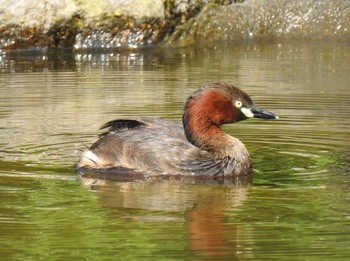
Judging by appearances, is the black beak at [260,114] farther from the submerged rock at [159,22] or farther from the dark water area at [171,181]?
the submerged rock at [159,22]

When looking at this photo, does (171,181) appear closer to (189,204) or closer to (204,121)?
(204,121)

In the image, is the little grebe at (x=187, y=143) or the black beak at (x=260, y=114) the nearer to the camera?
the little grebe at (x=187, y=143)

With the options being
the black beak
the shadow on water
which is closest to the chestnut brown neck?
the black beak

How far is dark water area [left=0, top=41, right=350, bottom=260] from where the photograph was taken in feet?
21.9

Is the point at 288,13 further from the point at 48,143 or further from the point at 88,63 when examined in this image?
the point at 48,143

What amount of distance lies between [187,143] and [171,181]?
42 cm

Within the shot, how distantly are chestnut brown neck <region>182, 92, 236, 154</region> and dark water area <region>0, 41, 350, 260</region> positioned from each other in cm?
45

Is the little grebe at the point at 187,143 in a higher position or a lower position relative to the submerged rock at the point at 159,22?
lower

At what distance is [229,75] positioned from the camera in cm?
1466

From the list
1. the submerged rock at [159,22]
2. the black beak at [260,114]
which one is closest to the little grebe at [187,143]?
the black beak at [260,114]

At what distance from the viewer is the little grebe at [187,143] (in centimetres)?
890

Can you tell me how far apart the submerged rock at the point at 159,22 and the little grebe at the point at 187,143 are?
8788 mm

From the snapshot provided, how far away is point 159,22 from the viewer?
720 inches

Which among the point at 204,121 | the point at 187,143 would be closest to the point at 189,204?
the point at 187,143
